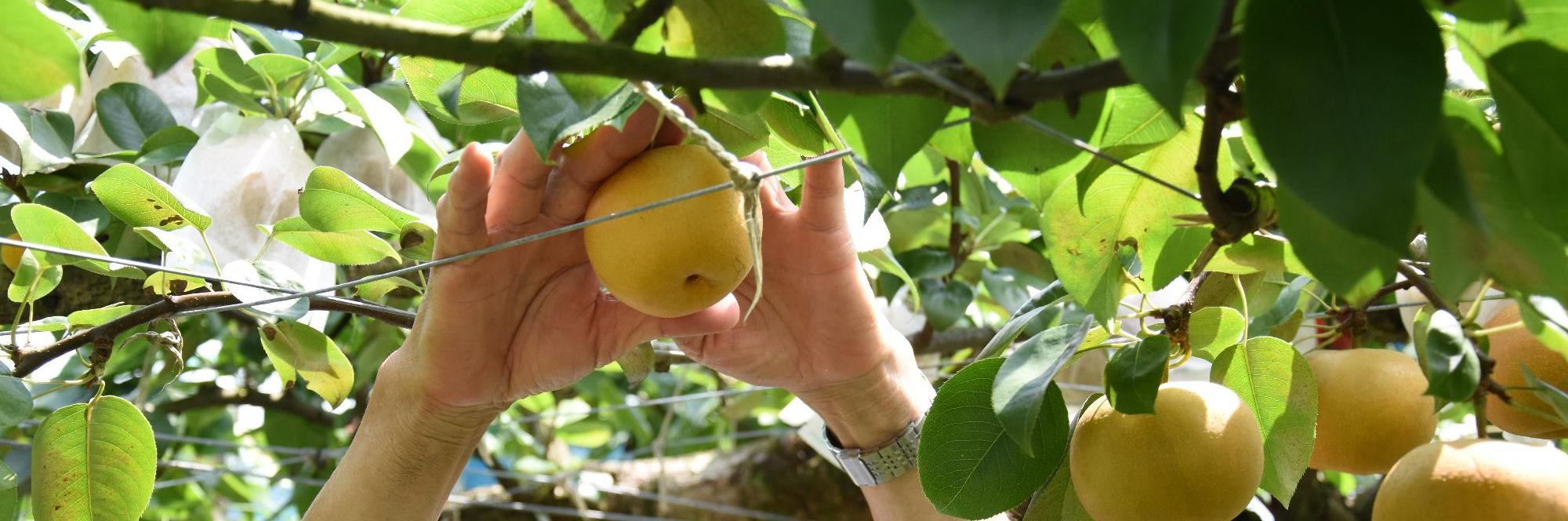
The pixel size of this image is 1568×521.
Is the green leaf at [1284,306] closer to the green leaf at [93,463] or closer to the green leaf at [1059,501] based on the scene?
the green leaf at [1059,501]

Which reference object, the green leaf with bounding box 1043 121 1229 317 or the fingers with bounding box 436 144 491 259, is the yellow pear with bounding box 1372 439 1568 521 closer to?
the green leaf with bounding box 1043 121 1229 317

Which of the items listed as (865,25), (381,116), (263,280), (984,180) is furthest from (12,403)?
(984,180)

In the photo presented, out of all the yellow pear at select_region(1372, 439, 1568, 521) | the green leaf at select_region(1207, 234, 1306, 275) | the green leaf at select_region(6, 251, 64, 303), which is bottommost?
the green leaf at select_region(6, 251, 64, 303)

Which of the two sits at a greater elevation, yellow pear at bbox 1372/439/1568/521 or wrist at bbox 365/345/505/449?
yellow pear at bbox 1372/439/1568/521

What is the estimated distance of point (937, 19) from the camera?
0.96 feet

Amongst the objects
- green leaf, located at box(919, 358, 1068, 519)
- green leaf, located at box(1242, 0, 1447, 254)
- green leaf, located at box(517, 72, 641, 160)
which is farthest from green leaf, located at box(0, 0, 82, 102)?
green leaf, located at box(919, 358, 1068, 519)

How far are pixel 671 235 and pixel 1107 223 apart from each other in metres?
0.23

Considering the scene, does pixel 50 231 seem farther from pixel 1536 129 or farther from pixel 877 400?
pixel 1536 129

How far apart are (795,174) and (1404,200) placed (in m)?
0.53

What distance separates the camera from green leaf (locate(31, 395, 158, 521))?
0.89 metres

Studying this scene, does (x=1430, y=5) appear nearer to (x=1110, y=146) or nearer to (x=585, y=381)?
(x=1110, y=146)

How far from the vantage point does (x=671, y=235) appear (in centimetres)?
61

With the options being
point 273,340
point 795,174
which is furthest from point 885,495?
point 273,340

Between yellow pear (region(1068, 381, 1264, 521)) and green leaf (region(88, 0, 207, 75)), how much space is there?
0.45 meters
